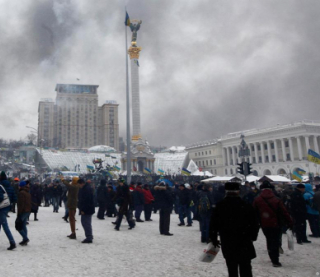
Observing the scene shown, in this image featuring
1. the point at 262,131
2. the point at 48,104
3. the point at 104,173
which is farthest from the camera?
the point at 48,104

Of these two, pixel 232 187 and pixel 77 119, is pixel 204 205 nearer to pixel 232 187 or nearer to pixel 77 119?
pixel 232 187

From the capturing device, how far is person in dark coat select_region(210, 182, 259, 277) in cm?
388

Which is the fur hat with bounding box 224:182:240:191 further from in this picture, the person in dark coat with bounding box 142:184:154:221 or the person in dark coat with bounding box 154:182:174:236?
the person in dark coat with bounding box 142:184:154:221

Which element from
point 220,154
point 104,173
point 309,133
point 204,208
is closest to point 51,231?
point 204,208

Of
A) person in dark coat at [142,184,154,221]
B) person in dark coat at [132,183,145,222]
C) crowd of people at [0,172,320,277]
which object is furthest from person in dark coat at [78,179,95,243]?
person in dark coat at [142,184,154,221]

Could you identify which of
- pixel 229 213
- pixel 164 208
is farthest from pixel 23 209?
pixel 229 213

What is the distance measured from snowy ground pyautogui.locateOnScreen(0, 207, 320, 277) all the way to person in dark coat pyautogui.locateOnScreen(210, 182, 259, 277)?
1.75 metres

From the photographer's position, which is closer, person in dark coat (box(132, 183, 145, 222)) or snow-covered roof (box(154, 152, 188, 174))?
person in dark coat (box(132, 183, 145, 222))

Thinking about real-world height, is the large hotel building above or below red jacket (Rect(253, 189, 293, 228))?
above

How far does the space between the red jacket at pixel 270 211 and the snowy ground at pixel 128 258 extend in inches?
33.3

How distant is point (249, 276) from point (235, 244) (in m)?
0.46

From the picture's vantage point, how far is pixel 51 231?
10172mm

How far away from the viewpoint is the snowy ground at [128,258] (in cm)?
555

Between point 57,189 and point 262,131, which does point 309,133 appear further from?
point 57,189
